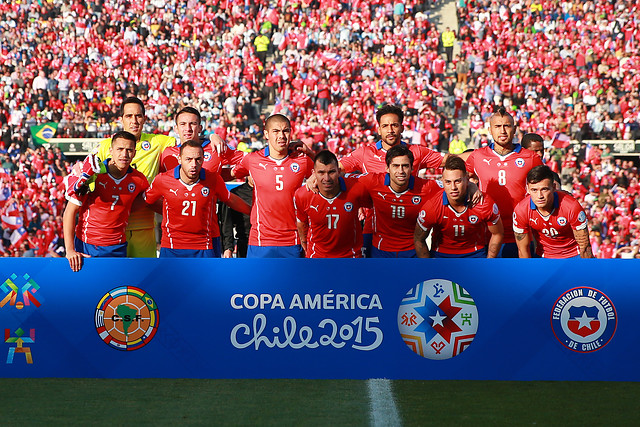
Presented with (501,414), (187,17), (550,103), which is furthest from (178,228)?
(187,17)

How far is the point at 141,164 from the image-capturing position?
7.56 m

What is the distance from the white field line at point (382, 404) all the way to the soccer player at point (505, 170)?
7.17ft

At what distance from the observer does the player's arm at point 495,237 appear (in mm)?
6523

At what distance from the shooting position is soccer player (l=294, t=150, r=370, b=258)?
21.7 ft

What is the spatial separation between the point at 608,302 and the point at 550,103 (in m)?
15.5

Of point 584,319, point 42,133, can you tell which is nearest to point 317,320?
point 584,319

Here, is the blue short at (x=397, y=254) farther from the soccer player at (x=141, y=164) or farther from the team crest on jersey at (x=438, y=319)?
the soccer player at (x=141, y=164)

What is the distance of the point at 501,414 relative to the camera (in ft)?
16.1

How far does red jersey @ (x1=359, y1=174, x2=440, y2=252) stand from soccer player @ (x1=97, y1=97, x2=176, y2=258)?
78.0 inches

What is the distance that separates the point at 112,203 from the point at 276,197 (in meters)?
1.35

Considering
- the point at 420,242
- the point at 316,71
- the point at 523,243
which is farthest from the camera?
the point at 316,71

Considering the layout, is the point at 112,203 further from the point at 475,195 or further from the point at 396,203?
the point at 475,195

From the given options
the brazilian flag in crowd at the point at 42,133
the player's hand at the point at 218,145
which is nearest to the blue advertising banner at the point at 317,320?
the player's hand at the point at 218,145

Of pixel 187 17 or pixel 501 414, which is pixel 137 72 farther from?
pixel 501 414
